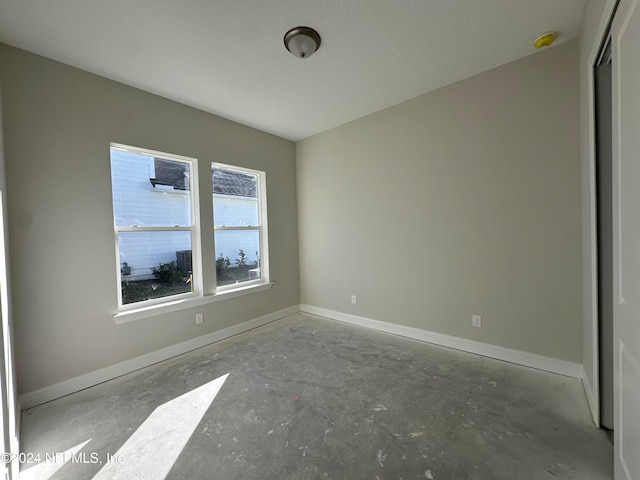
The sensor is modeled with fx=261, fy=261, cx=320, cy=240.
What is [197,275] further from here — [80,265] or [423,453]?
[423,453]

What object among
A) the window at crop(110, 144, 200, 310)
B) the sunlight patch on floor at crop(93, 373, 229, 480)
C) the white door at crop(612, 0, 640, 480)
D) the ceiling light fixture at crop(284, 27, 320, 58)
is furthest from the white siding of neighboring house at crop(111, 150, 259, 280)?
the white door at crop(612, 0, 640, 480)

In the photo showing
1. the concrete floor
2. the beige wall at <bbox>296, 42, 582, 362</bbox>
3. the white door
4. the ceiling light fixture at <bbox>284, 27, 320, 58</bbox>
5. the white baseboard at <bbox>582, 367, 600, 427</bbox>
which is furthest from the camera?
the beige wall at <bbox>296, 42, 582, 362</bbox>

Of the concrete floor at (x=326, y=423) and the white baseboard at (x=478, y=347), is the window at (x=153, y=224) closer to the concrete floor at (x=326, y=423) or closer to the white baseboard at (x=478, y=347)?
the concrete floor at (x=326, y=423)

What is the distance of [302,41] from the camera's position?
1.92m

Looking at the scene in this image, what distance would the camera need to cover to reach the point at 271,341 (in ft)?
10.2

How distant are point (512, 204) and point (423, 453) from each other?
83.7 inches

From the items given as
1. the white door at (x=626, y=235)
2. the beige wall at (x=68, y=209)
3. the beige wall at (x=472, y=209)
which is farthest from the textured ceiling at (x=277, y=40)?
the white door at (x=626, y=235)

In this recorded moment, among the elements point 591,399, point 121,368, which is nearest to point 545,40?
point 591,399

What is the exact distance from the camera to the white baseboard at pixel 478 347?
2216 mm

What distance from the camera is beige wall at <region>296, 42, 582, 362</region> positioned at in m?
2.18

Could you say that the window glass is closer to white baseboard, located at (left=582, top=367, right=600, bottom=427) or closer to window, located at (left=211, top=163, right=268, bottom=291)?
window, located at (left=211, top=163, right=268, bottom=291)

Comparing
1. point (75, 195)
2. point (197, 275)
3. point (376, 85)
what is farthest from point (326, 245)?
point (75, 195)

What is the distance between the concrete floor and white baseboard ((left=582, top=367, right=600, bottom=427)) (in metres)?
0.05

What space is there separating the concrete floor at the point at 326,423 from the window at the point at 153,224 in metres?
0.80
